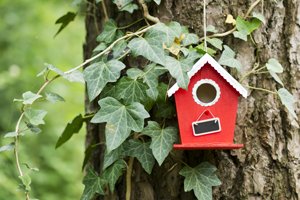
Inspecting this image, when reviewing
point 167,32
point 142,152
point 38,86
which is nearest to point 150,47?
point 167,32

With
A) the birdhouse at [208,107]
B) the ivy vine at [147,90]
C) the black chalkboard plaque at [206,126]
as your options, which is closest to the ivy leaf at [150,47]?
the ivy vine at [147,90]

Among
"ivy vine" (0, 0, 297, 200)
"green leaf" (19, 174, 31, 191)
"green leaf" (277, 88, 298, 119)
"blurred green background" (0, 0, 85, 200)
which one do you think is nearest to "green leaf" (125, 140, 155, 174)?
"ivy vine" (0, 0, 297, 200)

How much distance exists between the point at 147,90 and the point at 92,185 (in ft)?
1.29

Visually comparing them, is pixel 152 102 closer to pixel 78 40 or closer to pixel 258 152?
pixel 258 152

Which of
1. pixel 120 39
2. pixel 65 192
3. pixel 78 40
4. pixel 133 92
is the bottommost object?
pixel 65 192

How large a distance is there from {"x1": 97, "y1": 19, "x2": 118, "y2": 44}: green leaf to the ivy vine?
6 cm

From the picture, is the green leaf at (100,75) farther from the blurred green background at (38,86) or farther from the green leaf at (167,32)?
the blurred green background at (38,86)

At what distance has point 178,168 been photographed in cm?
171

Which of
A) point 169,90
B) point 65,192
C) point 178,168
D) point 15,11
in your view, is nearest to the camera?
point 169,90

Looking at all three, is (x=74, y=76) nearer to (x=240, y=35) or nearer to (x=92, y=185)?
(x=92, y=185)

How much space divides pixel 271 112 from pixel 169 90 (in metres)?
0.35

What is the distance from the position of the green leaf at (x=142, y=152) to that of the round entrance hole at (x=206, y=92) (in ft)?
0.70

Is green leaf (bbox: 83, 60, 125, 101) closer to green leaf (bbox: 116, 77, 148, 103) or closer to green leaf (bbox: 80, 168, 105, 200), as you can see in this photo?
green leaf (bbox: 116, 77, 148, 103)

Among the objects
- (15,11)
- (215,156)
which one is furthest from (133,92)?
(15,11)
